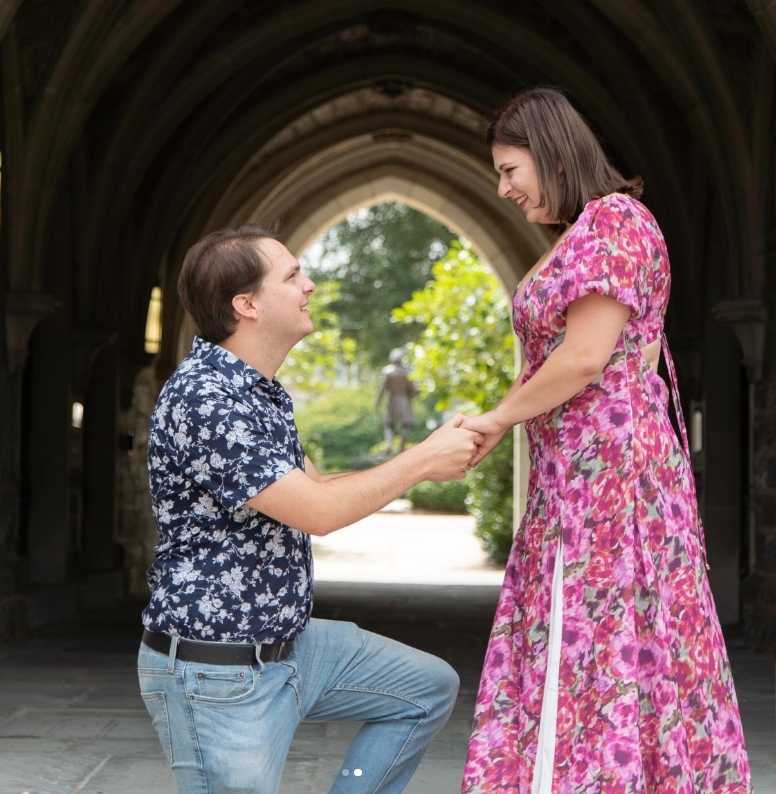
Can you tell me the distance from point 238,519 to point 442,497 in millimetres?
19681

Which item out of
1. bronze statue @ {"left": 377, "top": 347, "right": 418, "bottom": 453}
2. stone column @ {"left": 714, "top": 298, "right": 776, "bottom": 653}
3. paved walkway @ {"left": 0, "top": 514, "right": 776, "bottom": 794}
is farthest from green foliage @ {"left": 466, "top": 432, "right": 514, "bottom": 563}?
bronze statue @ {"left": 377, "top": 347, "right": 418, "bottom": 453}

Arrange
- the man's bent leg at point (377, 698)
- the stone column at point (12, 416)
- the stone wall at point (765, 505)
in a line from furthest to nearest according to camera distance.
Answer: the stone column at point (12, 416) < the stone wall at point (765, 505) < the man's bent leg at point (377, 698)

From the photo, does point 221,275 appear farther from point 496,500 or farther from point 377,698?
point 496,500

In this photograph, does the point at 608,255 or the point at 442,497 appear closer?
the point at 608,255

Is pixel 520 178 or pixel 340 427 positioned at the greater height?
pixel 520 178

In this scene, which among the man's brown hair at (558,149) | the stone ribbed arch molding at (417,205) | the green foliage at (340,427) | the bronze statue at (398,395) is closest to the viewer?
the man's brown hair at (558,149)

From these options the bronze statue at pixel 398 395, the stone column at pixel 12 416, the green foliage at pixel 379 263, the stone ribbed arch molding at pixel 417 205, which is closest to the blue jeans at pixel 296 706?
the stone column at pixel 12 416

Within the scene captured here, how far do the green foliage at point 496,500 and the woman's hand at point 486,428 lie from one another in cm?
1118

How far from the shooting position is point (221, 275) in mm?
2287

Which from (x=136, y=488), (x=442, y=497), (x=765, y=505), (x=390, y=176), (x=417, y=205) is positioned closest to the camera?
(x=765, y=505)

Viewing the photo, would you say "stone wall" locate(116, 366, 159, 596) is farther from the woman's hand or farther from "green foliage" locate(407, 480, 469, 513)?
"green foliage" locate(407, 480, 469, 513)

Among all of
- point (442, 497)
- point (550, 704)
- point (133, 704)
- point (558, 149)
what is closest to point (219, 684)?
point (550, 704)

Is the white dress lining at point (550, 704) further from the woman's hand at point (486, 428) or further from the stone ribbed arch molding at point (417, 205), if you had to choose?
the stone ribbed arch molding at point (417, 205)

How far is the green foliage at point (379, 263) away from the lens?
2661cm
